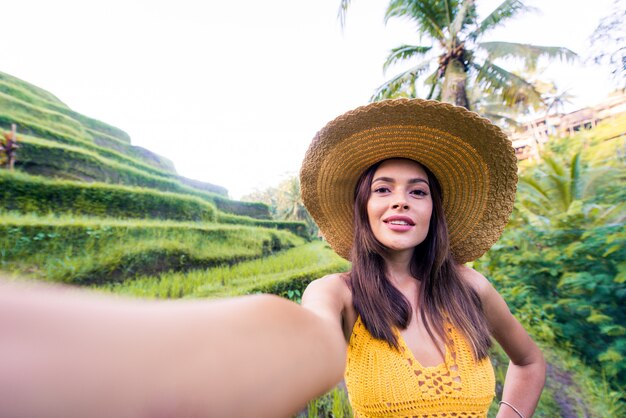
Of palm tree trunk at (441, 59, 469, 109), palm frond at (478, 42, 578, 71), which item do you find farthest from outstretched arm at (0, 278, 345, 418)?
palm frond at (478, 42, 578, 71)

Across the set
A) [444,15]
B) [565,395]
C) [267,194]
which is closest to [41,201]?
[565,395]

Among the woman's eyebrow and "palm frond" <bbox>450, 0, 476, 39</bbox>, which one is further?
"palm frond" <bbox>450, 0, 476, 39</bbox>

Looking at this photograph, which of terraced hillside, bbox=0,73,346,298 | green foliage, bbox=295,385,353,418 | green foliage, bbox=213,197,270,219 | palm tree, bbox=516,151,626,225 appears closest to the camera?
green foliage, bbox=295,385,353,418

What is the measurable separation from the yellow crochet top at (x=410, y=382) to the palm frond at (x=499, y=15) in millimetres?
8368

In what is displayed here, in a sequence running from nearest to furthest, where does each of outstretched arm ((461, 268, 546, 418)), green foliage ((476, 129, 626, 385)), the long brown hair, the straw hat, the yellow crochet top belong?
1. the yellow crochet top
2. the long brown hair
3. the straw hat
4. outstretched arm ((461, 268, 546, 418))
5. green foliage ((476, 129, 626, 385))

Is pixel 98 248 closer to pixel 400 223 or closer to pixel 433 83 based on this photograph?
pixel 400 223

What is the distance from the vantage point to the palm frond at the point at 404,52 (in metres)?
7.76

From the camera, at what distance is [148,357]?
0.84ft

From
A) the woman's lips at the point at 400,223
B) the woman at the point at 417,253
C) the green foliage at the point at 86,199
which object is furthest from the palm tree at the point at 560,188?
the green foliage at the point at 86,199

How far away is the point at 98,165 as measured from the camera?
198 inches

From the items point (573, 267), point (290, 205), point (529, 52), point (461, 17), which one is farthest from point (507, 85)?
point (290, 205)

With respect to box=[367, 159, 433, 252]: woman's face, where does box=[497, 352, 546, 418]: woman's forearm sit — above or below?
below

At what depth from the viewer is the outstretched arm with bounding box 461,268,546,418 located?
114 centimetres

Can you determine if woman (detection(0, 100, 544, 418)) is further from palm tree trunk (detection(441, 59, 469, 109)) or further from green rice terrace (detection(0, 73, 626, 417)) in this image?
palm tree trunk (detection(441, 59, 469, 109))
